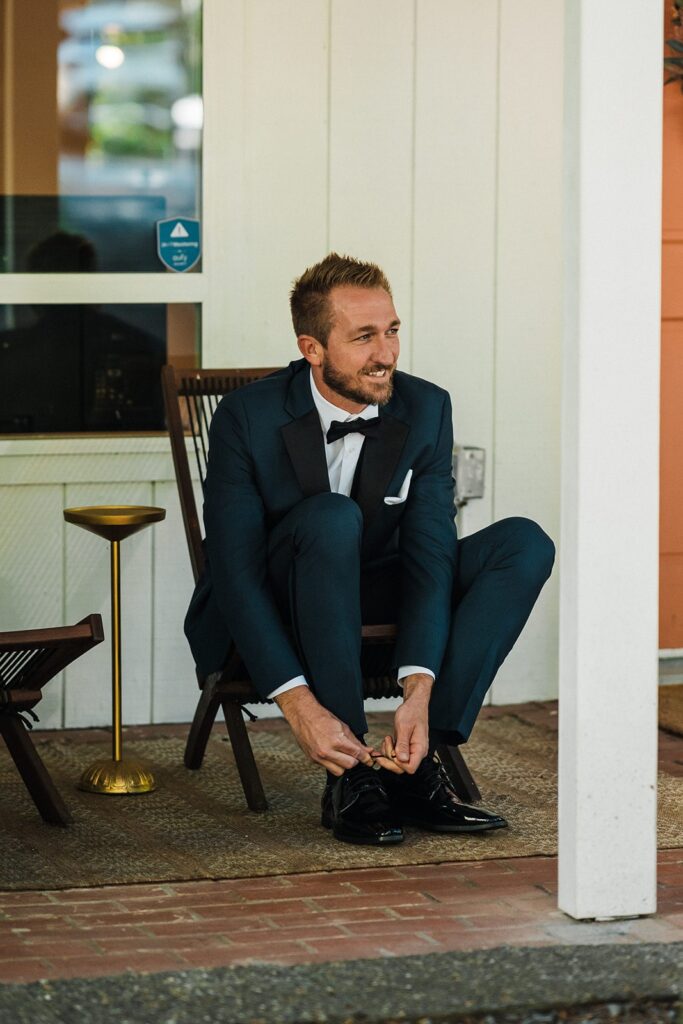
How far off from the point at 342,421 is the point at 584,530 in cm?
104

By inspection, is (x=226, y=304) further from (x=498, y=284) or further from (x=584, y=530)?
(x=584, y=530)

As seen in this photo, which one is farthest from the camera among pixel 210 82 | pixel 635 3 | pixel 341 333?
pixel 210 82

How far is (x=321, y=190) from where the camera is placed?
16.0ft

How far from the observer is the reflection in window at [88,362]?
4.71m

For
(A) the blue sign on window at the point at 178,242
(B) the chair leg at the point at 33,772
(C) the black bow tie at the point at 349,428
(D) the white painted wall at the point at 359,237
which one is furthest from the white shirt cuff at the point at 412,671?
(A) the blue sign on window at the point at 178,242

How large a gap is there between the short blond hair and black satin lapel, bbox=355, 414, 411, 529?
10.3 inches

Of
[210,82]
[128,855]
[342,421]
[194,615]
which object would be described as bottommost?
[128,855]

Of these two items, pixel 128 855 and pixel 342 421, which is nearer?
pixel 128 855

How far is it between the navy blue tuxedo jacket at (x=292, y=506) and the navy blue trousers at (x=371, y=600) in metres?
0.05

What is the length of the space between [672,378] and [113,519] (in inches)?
83.8

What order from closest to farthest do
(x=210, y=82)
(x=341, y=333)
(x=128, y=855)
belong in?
(x=128, y=855) < (x=341, y=333) < (x=210, y=82)

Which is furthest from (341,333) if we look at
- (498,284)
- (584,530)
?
(498,284)

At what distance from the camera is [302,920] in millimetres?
3102

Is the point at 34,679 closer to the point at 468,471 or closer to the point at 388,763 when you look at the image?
the point at 388,763
